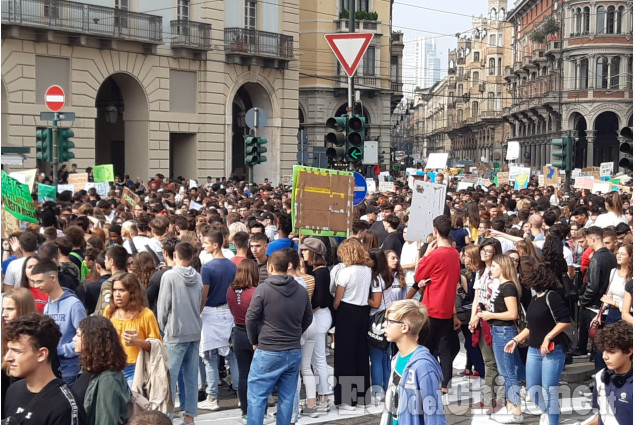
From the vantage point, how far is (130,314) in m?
7.21

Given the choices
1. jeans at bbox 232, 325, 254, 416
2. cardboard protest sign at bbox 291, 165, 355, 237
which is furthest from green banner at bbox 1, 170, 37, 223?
jeans at bbox 232, 325, 254, 416

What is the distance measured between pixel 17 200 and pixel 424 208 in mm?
5064

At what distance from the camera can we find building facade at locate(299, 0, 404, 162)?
5234cm

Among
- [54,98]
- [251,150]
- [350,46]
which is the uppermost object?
[350,46]

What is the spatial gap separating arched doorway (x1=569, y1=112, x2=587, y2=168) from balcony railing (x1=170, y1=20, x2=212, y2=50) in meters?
44.9

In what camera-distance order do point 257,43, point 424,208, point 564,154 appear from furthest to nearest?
point 257,43, point 564,154, point 424,208

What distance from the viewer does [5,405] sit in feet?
16.3

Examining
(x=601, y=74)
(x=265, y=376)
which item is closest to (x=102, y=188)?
(x=265, y=376)

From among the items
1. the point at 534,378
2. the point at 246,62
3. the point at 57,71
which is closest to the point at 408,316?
the point at 534,378

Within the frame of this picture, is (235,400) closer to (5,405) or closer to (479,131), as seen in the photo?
(5,405)

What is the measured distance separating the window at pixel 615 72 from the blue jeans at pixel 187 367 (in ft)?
218

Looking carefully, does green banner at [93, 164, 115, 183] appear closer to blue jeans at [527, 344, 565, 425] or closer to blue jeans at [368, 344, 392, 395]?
blue jeans at [368, 344, 392, 395]

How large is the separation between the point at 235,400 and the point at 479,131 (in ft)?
375

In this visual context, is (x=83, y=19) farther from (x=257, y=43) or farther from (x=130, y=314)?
(x=130, y=314)
